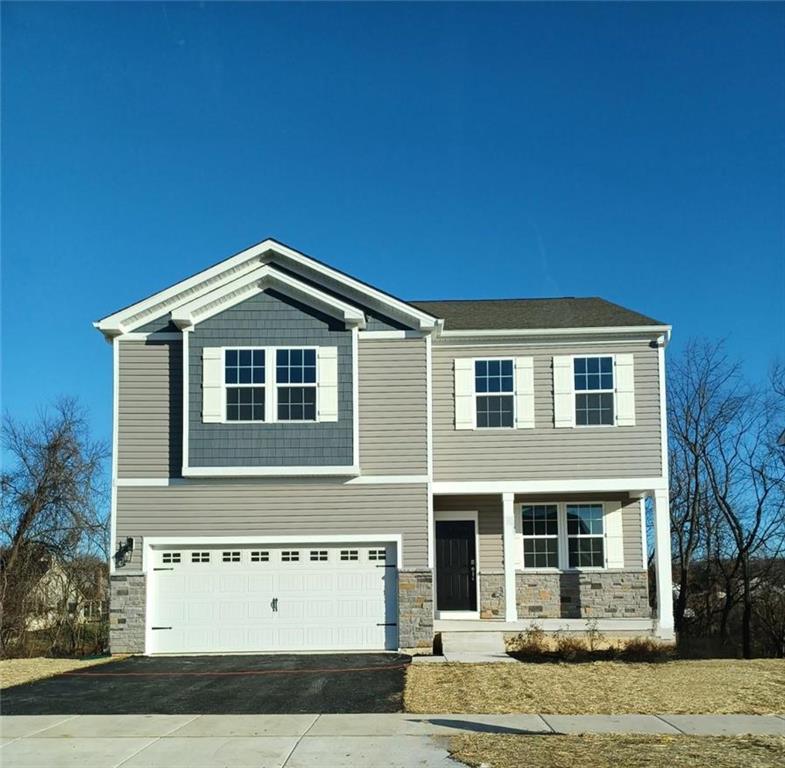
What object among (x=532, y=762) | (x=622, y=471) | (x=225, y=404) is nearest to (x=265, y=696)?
(x=532, y=762)

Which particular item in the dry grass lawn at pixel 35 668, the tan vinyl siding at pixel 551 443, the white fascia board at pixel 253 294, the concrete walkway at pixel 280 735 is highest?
the white fascia board at pixel 253 294

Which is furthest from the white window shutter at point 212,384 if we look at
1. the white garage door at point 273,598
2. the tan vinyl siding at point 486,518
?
the tan vinyl siding at point 486,518

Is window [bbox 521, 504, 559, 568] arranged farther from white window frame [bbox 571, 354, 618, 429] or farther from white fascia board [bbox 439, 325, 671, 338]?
white fascia board [bbox 439, 325, 671, 338]

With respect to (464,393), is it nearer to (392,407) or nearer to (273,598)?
(392,407)

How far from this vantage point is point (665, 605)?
18906 millimetres

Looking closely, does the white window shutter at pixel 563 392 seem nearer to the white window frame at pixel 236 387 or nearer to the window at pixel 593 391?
the window at pixel 593 391

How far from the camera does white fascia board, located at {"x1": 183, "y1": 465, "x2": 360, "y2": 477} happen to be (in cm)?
1780

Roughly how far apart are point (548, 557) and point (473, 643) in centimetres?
364

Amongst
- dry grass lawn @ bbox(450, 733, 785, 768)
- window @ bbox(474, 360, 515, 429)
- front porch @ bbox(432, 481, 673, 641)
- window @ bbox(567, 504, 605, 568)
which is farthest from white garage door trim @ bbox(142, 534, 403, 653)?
dry grass lawn @ bbox(450, 733, 785, 768)

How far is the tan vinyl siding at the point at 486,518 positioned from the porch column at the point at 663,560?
316 centimetres

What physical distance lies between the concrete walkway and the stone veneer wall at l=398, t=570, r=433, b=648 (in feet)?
21.6

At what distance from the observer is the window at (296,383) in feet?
58.7

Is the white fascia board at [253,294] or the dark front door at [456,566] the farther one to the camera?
the dark front door at [456,566]

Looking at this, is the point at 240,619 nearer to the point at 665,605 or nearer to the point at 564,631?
the point at 564,631
